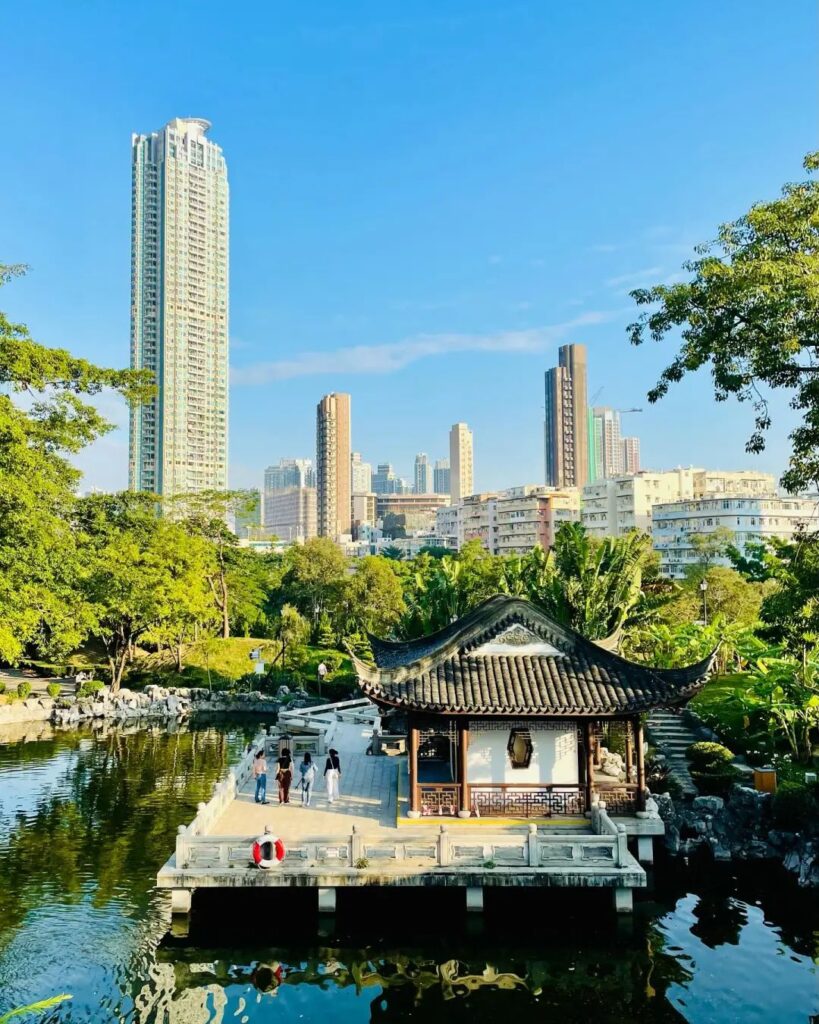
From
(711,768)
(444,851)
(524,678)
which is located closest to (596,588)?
(711,768)

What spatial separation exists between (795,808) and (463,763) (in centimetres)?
847

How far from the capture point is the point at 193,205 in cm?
13762

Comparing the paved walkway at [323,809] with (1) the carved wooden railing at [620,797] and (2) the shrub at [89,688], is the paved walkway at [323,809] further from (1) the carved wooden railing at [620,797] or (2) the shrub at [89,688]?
(2) the shrub at [89,688]

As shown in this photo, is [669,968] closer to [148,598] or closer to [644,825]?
[644,825]

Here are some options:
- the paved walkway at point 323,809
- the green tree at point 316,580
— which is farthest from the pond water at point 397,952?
the green tree at point 316,580

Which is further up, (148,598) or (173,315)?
(173,315)

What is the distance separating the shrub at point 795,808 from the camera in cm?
2095

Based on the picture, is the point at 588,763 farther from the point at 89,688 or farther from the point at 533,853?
the point at 89,688

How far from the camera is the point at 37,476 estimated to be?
32062 millimetres

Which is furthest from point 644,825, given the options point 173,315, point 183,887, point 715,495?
point 173,315

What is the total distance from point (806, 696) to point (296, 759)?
15369mm

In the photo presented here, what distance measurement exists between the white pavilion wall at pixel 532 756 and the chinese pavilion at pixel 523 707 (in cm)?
2

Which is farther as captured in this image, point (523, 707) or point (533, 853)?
point (523, 707)

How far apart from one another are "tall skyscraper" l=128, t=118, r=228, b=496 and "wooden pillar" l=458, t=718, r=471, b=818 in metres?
113
